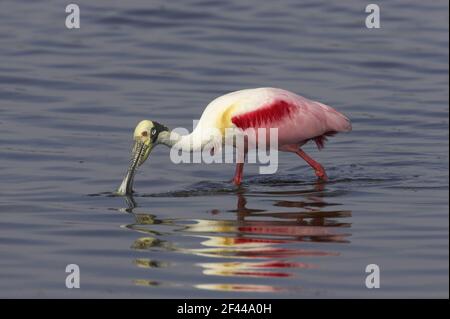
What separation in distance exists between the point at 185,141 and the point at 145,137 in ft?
1.30

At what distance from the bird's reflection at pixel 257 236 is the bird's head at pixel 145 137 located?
638 mm

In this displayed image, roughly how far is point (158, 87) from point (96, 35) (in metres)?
4.68

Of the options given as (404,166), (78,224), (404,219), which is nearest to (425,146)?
(404,166)

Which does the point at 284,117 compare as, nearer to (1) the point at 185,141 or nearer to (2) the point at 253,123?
(2) the point at 253,123

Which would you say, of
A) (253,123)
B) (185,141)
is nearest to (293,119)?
(253,123)

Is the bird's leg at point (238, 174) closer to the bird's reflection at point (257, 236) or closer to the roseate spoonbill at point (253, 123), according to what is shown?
the roseate spoonbill at point (253, 123)

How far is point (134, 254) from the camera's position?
11242mm

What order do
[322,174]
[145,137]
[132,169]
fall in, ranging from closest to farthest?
[132,169], [145,137], [322,174]

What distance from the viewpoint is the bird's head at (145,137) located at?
13.8 m

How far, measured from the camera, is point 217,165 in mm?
15461

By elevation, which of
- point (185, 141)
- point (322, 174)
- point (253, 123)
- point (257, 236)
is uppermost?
point (253, 123)

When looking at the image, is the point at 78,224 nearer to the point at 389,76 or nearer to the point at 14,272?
the point at 14,272

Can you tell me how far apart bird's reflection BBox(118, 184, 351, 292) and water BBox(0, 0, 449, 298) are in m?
0.02

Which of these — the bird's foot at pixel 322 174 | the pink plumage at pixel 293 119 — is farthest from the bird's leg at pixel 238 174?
the bird's foot at pixel 322 174
